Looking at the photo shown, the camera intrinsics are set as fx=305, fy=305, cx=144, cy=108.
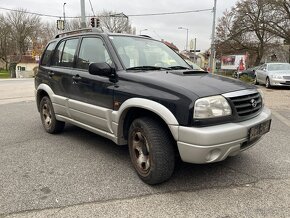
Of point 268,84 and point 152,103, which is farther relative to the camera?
point 268,84

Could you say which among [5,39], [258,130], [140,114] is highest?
[5,39]

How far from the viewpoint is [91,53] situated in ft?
14.7

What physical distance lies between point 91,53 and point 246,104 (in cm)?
232

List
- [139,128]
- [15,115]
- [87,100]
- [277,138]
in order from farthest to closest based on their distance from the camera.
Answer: [15,115], [277,138], [87,100], [139,128]

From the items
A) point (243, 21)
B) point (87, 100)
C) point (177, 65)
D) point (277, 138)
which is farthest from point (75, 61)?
point (243, 21)

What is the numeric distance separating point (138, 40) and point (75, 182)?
7.53ft

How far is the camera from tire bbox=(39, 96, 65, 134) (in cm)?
551

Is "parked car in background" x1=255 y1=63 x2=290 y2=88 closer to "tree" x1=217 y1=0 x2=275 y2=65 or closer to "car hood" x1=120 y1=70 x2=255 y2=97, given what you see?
"car hood" x1=120 y1=70 x2=255 y2=97

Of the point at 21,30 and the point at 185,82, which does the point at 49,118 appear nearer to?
the point at 185,82

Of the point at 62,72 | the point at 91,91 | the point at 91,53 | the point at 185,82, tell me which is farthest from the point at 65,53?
the point at 185,82

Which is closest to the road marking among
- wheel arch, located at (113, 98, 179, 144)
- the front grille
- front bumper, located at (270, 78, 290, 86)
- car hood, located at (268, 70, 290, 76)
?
the front grille

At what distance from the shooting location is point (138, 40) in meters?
4.64

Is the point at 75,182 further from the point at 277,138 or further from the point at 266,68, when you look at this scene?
the point at 266,68

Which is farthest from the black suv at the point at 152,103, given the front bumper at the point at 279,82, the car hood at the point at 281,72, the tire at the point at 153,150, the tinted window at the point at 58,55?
the car hood at the point at 281,72
